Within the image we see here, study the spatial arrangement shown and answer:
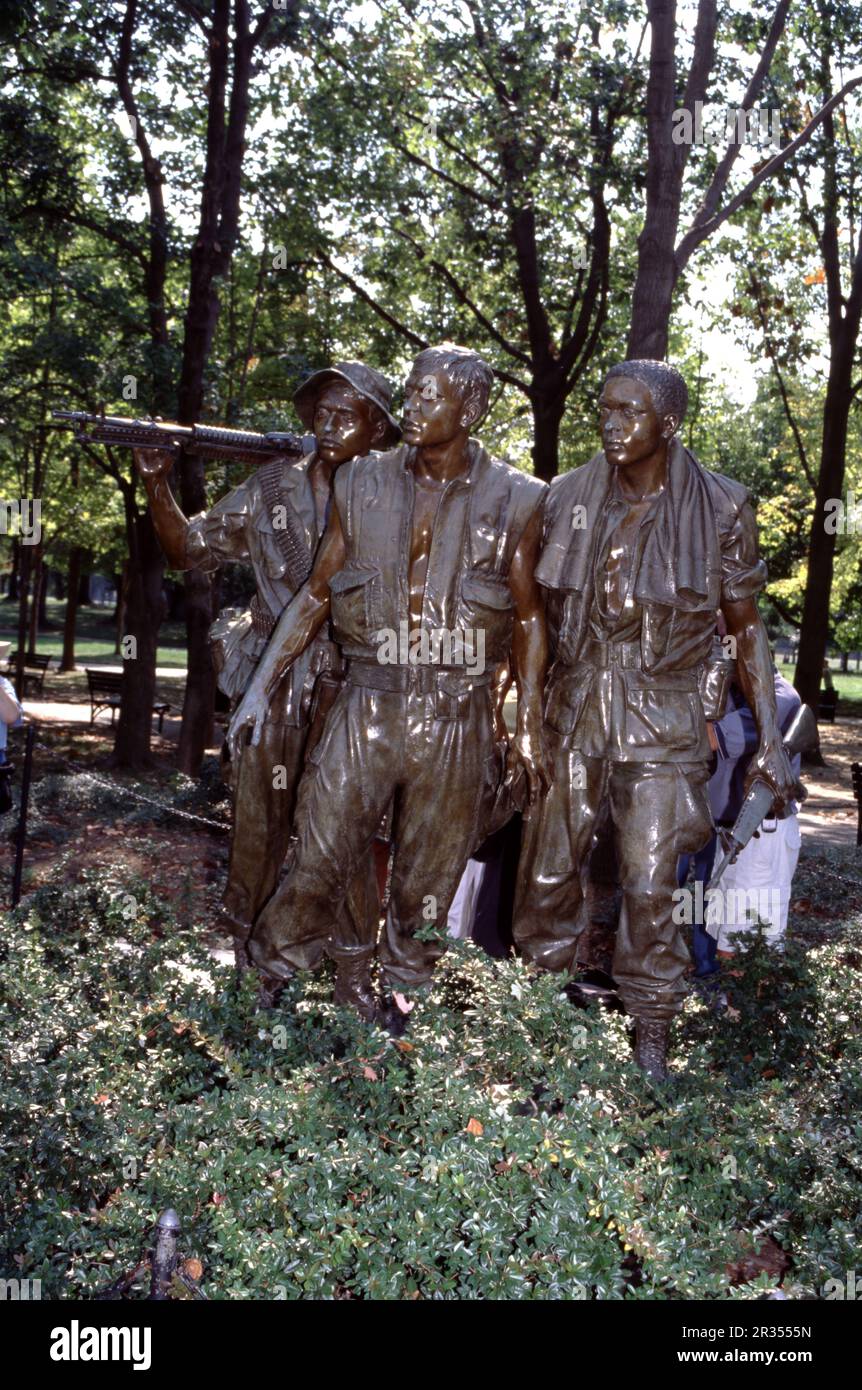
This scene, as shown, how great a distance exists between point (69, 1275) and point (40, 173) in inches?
473

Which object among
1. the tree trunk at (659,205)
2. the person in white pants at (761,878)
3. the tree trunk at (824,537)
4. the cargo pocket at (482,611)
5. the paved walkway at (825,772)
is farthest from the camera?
the tree trunk at (824,537)

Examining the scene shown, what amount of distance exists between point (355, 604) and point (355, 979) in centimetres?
151

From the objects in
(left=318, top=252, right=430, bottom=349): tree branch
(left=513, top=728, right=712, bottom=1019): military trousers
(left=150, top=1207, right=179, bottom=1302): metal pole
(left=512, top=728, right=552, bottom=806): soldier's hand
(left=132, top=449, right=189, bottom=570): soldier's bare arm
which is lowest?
(left=150, top=1207, right=179, bottom=1302): metal pole

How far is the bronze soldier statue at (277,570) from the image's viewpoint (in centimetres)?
548

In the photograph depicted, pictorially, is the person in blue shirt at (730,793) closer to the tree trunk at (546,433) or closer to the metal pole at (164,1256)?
the metal pole at (164,1256)

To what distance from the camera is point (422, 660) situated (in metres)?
4.90

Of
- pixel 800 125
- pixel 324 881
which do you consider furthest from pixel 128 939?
pixel 800 125

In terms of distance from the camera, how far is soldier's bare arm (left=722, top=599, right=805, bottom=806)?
5.11 meters

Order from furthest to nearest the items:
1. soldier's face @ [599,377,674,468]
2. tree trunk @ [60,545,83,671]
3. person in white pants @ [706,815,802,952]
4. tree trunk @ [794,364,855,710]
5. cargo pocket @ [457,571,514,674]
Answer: tree trunk @ [60,545,83,671] < tree trunk @ [794,364,855,710] < person in white pants @ [706,815,802,952] < cargo pocket @ [457,571,514,674] < soldier's face @ [599,377,674,468]

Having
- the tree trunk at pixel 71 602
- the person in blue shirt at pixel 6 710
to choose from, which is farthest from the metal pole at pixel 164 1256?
the tree trunk at pixel 71 602

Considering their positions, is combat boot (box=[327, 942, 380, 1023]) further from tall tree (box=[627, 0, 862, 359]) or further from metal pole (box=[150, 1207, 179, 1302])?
tall tree (box=[627, 0, 862, 359])

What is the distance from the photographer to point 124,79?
1441cm

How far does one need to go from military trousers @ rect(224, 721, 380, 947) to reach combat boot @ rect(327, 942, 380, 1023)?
0.12 ft

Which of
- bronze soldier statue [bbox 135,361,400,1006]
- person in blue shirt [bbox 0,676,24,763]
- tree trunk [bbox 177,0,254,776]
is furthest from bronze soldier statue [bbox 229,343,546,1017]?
tree trunk [bbox 177,0,254,776]
